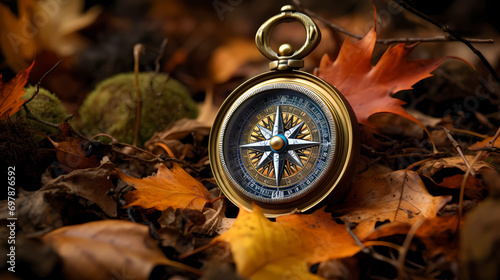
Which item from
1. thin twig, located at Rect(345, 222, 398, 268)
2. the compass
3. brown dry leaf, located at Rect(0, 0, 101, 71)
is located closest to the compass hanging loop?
the compass

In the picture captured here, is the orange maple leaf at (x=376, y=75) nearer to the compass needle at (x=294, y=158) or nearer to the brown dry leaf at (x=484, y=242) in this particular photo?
the compass needle at (x=294, y=158)

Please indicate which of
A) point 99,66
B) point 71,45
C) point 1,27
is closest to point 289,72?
point 99,66

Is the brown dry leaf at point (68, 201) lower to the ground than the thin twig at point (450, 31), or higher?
lower

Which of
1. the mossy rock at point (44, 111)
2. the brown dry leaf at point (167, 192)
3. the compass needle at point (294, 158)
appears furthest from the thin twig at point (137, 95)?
the compass needle at point (294, 158)

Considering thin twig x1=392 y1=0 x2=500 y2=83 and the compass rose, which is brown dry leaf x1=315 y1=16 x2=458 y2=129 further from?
the compass rose

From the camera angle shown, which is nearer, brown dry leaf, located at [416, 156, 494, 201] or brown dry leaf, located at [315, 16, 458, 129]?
brown dry leaf, located at [416, 156, 494, 201]

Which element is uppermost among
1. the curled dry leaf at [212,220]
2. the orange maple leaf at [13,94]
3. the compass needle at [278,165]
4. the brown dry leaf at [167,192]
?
the orange maple leaf at [13,94]
